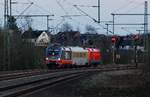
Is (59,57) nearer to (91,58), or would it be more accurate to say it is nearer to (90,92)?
(91,58)

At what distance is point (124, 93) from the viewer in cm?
2311

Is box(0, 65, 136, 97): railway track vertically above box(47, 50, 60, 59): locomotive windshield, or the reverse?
box(47, 50, 60, 59): locomotive windshield

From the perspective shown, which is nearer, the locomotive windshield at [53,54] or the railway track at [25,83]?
the railway track at [25,83]

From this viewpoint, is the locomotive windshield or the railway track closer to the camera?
the railway track

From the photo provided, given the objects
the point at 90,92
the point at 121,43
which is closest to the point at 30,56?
the point at 90,92

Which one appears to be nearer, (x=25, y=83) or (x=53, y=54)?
(x=25, y=83)

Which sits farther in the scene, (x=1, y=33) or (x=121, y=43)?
(x=121, y=43)

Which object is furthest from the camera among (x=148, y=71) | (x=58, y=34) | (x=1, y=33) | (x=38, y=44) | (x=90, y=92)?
(x=58, y=34)

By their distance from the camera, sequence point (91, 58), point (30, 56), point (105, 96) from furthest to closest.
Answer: point (91, 58)
point (30, 56)
point (105, 96)

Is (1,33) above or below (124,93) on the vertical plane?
above

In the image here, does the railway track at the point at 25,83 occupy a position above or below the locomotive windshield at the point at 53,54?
below

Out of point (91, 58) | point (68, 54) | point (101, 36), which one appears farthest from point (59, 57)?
point (101, 36)

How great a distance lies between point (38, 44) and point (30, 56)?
233 inches

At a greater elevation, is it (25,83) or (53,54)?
(53,54)
